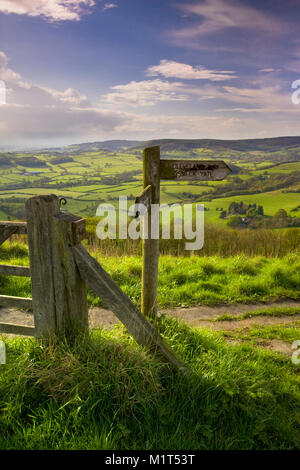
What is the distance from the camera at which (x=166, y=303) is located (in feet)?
20.2

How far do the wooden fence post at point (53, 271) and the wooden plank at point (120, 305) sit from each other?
0.12m

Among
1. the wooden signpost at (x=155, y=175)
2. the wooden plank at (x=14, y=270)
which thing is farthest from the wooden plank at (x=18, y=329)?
the wooden signpost at (x=155, y=175)

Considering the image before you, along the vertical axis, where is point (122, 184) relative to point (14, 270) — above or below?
above

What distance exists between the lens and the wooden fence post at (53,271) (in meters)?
2.67

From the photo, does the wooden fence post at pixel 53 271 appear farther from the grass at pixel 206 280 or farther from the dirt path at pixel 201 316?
the grass at pixel 206 280

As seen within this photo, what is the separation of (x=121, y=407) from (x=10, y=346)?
1.42 meters

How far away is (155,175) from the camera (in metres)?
4.15

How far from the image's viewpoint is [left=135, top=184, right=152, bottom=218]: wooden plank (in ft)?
11.7

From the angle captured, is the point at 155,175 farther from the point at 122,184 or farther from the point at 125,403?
A: the point at 122,184

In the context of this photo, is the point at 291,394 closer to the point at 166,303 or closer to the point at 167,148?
the point at 166,303

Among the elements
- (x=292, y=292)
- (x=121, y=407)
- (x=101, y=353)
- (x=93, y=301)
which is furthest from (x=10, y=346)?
Result: (x=292, y=292)

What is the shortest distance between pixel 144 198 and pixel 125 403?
227 cm

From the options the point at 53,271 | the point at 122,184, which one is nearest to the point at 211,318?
the point at 53,271
